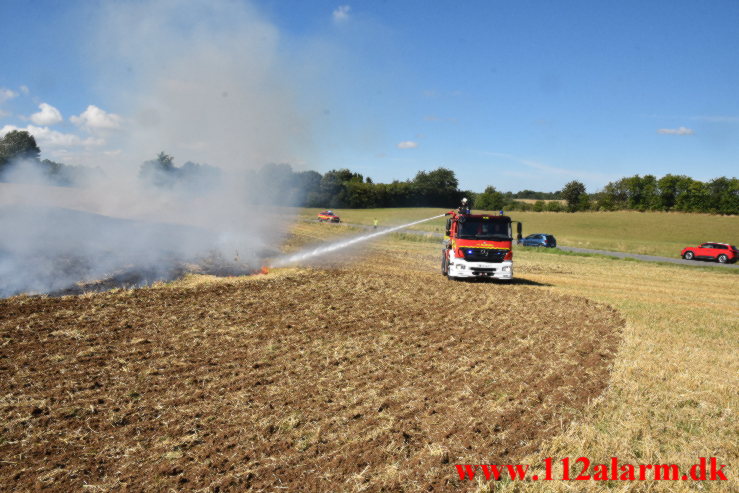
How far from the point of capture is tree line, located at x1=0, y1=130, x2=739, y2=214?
3089 centimetres

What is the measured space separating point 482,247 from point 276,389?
13055mm

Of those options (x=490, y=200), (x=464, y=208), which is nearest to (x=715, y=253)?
(x=464, y=208)

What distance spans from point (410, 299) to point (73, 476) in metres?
11.1

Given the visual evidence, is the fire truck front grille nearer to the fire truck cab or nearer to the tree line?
the fire truck cab

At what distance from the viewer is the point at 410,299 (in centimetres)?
1507

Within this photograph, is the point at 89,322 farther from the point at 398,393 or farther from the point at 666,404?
the point at 666,404

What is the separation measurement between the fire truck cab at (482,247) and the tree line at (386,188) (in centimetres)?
1411

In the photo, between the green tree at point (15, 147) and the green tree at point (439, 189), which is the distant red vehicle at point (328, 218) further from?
the green tree at point (15, 147)

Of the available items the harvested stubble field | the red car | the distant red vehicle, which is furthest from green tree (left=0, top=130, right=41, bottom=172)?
the red car

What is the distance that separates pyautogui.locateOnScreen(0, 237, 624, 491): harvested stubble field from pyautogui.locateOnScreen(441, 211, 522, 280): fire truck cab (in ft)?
15.6

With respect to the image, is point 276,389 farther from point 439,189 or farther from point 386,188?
point 386,188

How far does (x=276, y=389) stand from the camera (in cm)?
725

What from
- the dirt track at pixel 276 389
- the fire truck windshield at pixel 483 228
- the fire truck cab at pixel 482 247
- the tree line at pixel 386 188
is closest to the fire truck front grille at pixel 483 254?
the fire truck cab at pixel 482 247

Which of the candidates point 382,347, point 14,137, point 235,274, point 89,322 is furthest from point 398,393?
point 14,137
